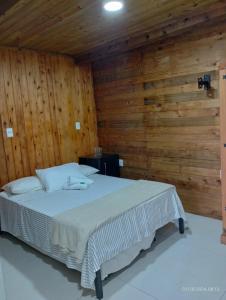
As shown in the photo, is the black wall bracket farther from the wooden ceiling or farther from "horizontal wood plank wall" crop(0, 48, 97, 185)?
"horizontal wood plank wall" crop(0, 48, 97, 185)

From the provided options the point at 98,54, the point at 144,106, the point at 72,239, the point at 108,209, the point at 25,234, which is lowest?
the point at 25,234

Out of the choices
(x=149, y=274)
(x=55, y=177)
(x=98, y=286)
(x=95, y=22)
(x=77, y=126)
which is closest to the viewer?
(x=98, y=286)

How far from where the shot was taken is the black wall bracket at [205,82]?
117 inches

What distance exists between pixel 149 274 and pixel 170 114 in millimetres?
2054

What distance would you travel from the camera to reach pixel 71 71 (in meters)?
4.03

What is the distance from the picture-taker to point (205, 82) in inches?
118

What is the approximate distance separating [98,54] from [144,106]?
1051 mm

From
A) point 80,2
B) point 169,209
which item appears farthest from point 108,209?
point 80,2

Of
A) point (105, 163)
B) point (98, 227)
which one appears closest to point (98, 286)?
point (98, 227)

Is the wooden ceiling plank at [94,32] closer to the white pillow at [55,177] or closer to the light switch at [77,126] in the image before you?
the light switch at [77,126]

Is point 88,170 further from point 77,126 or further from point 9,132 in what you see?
point 9,132

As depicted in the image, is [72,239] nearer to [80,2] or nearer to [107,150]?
[80,2]

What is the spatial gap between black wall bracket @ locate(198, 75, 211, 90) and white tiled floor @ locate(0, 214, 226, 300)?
172 centimetres

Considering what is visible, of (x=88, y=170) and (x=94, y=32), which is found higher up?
(x=94, y=32)
